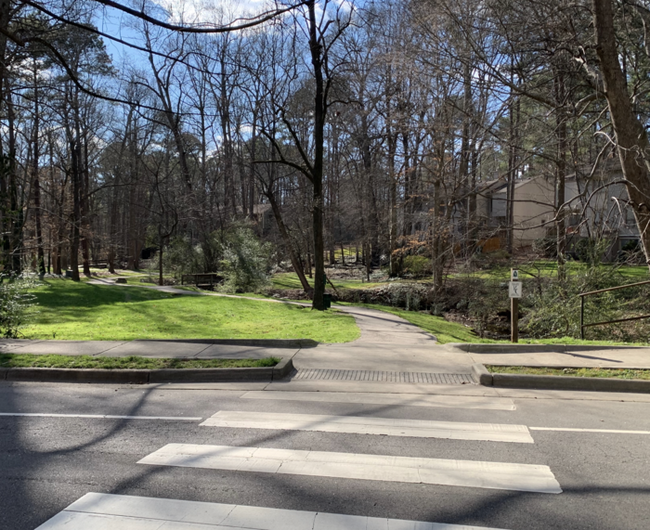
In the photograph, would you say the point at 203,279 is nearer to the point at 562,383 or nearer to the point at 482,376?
the point at 482,376

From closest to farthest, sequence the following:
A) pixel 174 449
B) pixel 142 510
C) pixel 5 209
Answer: pixel 142 510
pixel 174 449
pixel 5 209

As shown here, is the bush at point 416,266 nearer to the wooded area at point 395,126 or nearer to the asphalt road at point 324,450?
the wooded area at point 395,126

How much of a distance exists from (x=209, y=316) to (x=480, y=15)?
469 inches

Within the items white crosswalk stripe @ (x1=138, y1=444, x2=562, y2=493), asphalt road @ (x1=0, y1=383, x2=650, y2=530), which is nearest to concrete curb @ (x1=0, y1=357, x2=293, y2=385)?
asphalt road @ (x1=0, y1=383, x2=650, y2=530)

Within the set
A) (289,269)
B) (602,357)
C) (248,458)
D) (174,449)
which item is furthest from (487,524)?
(289,269)

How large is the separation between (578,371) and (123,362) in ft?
24.0

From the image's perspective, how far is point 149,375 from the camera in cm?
750

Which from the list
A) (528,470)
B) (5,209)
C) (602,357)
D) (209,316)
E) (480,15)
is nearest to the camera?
(528,470)

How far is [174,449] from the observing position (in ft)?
15.3

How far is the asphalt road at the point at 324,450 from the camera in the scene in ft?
11.6

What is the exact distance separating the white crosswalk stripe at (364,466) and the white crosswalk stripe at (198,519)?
0.64 meters

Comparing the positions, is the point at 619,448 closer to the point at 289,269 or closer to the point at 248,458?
the point at 248,458

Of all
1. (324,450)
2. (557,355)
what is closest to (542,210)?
(557,355)

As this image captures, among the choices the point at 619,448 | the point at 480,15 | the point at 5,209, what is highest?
the point at 480,15
